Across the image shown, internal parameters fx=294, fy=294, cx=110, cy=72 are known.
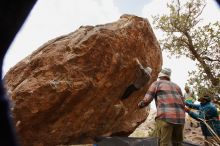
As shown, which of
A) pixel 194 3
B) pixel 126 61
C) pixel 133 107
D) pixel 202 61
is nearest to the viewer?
pixel 126 61

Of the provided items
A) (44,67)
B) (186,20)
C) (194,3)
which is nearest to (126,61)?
(44,67)

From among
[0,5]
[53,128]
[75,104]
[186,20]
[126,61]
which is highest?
[186,20]

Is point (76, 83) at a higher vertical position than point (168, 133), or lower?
higher

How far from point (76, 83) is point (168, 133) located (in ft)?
11.5

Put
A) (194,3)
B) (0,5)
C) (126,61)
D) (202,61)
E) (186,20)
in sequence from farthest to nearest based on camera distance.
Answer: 1. (194,3)
2. (186,20)
3. (202,61)
4. (126,61)
5. (0,5)

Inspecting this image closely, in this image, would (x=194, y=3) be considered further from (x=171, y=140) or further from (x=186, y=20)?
(x=171, y=140)

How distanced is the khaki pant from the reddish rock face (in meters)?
3.20

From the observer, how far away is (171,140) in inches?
262

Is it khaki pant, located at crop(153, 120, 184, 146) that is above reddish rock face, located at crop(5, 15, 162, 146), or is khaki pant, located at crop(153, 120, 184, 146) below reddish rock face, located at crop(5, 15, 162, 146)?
below

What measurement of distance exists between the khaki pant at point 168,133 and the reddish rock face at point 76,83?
3.20m

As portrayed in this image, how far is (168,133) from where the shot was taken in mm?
6348

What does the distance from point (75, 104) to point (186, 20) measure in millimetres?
12116

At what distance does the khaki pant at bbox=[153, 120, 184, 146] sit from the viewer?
6.34m

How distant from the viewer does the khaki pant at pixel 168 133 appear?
6.34m
